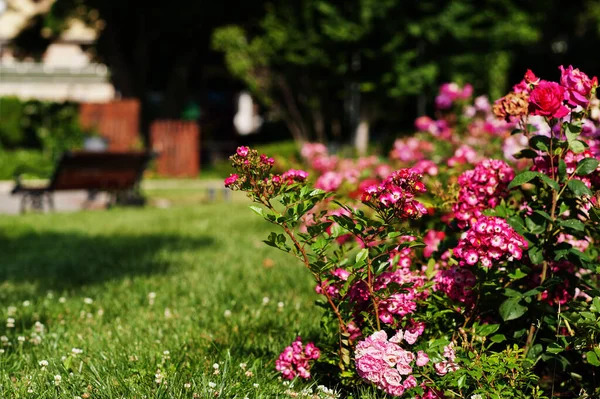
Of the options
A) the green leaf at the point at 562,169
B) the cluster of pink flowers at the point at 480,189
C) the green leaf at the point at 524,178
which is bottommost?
the cluster of pink flowers at the point at 480,189

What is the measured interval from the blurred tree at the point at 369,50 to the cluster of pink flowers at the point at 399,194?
16.2m

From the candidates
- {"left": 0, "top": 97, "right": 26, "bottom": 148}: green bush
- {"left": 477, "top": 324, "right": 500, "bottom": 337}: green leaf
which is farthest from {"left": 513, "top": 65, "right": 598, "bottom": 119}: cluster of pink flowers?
{"left": 0, "top": 97, "right": 26, "bottom": 148}: green bush

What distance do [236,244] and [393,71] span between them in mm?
12641

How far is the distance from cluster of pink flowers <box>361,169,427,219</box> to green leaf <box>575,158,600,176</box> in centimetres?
63

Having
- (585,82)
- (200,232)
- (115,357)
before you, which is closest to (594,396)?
(585,82)

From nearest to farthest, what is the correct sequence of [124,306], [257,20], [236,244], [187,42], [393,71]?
[124,306]
[236,244]
[393,71]
[257,20]
[187,42]

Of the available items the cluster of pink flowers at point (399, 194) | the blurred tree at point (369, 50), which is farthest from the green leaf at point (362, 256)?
the blurred tree at point (369, 50)

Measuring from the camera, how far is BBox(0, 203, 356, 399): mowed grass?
2795mm

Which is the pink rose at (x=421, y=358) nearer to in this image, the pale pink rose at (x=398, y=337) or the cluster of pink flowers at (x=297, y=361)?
the pale pink rose at (x=398, y=337)

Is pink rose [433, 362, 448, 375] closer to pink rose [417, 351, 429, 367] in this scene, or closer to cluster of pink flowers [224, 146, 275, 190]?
pink rose [417, 351, 429, 367]

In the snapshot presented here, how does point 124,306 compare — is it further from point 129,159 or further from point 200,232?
point 129,159

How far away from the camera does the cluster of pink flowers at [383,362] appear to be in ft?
7.84

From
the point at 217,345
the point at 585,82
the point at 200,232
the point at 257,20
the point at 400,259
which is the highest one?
the point at 257,20

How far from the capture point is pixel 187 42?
24.6m
